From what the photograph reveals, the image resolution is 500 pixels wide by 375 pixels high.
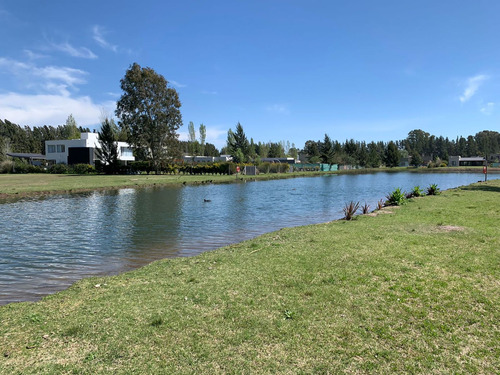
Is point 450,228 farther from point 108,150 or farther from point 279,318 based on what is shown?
point 108,150

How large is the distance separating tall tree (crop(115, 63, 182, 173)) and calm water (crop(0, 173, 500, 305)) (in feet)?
121

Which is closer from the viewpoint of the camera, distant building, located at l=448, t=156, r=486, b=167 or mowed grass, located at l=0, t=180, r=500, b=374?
mowed grass, located at l=0, t=180, r=500, b=374

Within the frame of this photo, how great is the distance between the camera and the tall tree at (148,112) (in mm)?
60594

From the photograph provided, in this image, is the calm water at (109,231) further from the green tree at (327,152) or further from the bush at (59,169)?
the green tree at (327,152)

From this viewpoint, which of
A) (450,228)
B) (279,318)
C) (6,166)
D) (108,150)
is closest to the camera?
(279,318)

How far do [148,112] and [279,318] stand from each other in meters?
61.9

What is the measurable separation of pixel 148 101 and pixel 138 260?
56514 millimetres

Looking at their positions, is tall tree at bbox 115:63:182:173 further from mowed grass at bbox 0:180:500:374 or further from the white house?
mowed grass at bbox 0:180:500:374

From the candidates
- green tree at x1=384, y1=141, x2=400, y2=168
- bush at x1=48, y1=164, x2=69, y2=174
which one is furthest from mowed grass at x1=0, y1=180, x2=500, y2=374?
green tree at x1=384, y1=141, x2=400, y2=168

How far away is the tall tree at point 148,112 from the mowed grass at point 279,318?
55886 millimetres

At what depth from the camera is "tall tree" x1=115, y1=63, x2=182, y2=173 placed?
60.6m

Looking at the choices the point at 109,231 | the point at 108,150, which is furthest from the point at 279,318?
the point at 108,150

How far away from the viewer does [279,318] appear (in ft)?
16.3

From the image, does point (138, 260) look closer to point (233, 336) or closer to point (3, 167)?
point (233, 336)
